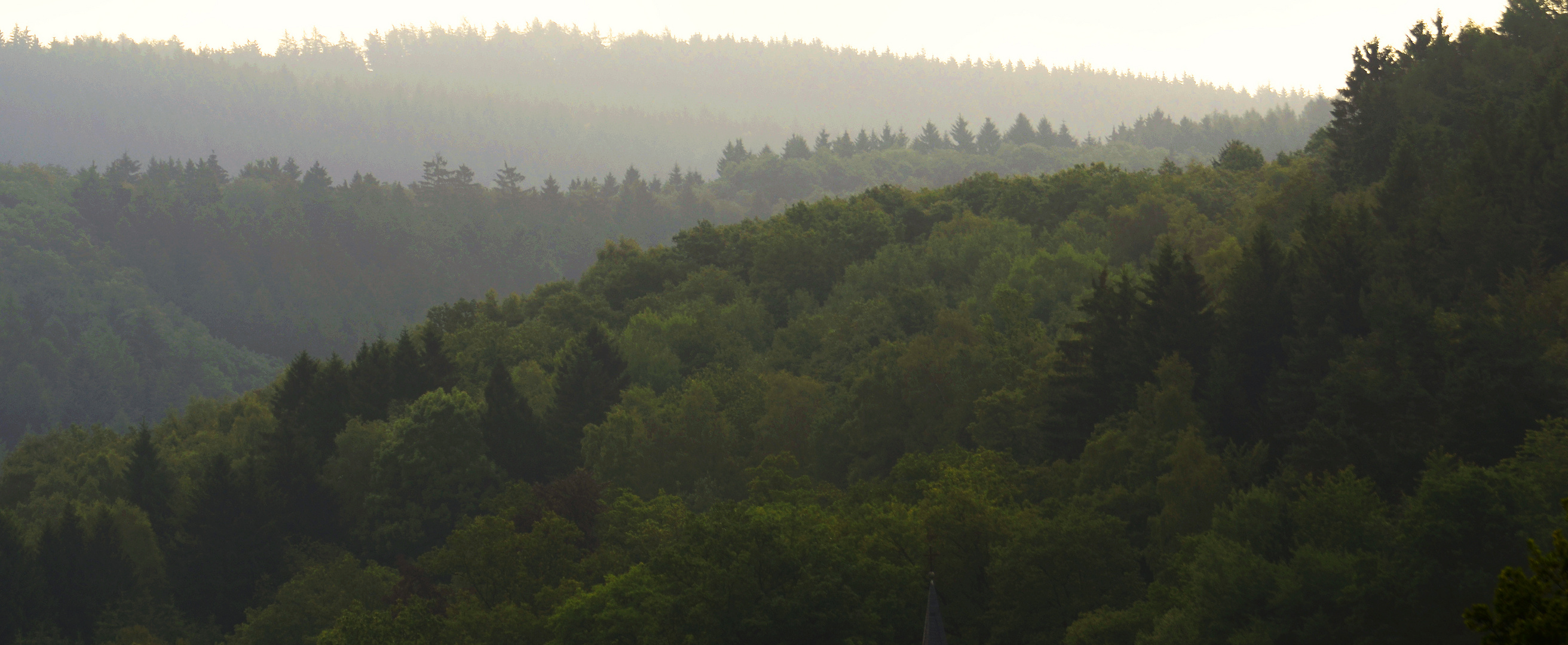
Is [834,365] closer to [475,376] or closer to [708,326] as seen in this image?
[708,326]

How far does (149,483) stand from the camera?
74625 millimetres

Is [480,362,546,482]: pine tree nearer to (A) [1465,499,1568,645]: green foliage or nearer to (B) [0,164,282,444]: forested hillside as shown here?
(A) [1465,499,1568,645]: green foliage

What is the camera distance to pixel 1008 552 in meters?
41.8

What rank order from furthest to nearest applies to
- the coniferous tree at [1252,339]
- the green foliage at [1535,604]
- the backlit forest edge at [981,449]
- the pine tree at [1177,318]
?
1. the pine tree at [1177,318]
2. the coniferous tree at [1252,339]
3. the backlit forest edge at [981,449]
4. the green foliage at [1535,604]

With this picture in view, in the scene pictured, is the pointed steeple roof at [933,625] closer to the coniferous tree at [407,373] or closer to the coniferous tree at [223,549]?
the coniferous tree at [223,549]

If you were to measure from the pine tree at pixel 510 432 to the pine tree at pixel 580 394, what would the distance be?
80 cm

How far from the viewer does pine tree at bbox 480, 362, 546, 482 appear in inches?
2781

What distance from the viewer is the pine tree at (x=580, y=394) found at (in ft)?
237

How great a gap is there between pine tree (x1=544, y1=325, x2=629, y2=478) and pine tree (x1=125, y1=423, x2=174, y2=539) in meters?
21.0

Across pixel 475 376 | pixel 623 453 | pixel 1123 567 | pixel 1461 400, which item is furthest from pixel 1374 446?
pixel 475 376

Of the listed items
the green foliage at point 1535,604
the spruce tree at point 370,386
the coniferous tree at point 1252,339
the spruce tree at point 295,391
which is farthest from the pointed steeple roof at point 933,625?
the spruce tree at point 295,391

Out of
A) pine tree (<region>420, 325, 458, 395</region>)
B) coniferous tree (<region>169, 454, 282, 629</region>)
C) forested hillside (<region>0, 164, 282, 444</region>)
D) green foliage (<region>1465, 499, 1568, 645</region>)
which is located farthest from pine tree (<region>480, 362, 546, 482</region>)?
forested hillside (<region>0, 164, 282, 444</region>)

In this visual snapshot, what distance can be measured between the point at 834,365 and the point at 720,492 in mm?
15023

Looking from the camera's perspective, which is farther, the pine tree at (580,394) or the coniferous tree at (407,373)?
the coniferous tree at (407,373)
